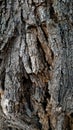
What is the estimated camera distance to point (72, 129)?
1.43m

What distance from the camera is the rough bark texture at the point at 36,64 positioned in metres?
1.39

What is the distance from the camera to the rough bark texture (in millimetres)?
1391

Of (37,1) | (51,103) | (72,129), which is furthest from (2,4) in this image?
(72,129)

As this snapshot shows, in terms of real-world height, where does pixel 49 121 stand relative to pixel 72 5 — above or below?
below

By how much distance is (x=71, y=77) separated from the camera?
55.7 inches

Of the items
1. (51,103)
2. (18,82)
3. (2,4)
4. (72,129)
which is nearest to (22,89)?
(18,82)

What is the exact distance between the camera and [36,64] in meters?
1.41

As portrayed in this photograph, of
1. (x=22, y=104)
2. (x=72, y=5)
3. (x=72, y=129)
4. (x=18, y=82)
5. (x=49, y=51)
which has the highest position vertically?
(x=72, y=5)

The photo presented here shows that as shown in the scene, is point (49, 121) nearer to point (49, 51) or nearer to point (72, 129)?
point (72, 129)

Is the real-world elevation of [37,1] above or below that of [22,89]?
above

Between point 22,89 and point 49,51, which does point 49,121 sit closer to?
point 22,89

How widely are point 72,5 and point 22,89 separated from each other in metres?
0.50

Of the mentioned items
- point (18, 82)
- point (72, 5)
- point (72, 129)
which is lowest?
point (72, 129)

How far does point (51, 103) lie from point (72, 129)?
0.18m
